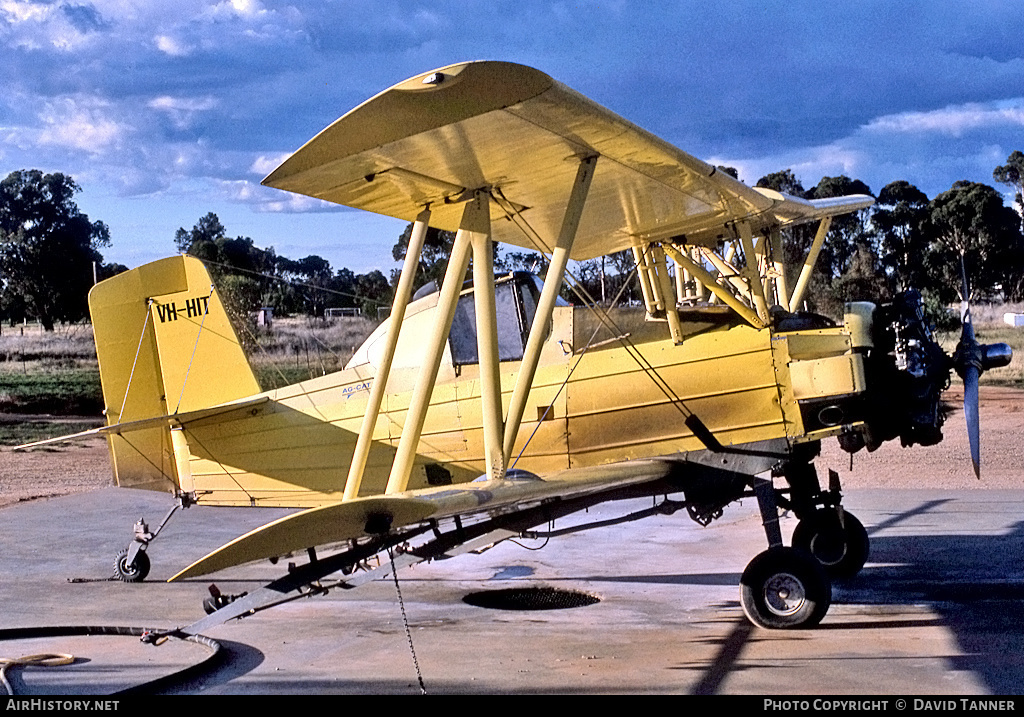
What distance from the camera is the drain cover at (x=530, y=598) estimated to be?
684 centimetres

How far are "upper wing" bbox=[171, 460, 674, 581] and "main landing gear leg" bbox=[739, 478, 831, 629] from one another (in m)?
1.63

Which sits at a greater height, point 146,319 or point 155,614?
point 146,319

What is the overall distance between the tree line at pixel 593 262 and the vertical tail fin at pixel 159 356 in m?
9.37

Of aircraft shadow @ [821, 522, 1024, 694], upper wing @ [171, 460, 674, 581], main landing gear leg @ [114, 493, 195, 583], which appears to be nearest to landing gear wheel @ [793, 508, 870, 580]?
aircraft shadow @ [821, 522, 1024, 694]

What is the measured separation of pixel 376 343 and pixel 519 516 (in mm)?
2379

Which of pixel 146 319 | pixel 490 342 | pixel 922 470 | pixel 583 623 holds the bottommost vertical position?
pixel 922 470

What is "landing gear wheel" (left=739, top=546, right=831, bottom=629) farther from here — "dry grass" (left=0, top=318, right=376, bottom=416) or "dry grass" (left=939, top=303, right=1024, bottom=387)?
"dry grass" (left=939, top=303, right=1024, bottom=387)

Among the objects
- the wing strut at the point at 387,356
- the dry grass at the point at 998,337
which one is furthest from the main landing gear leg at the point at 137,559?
the dry grass at the point at 998,337

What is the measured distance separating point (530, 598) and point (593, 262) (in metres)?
11.9

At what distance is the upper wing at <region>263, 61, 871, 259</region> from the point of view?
3924 millimetres

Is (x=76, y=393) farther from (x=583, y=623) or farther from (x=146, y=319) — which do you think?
(x=583, y=623)

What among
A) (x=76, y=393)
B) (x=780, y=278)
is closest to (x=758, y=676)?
(x=780, y=278)
